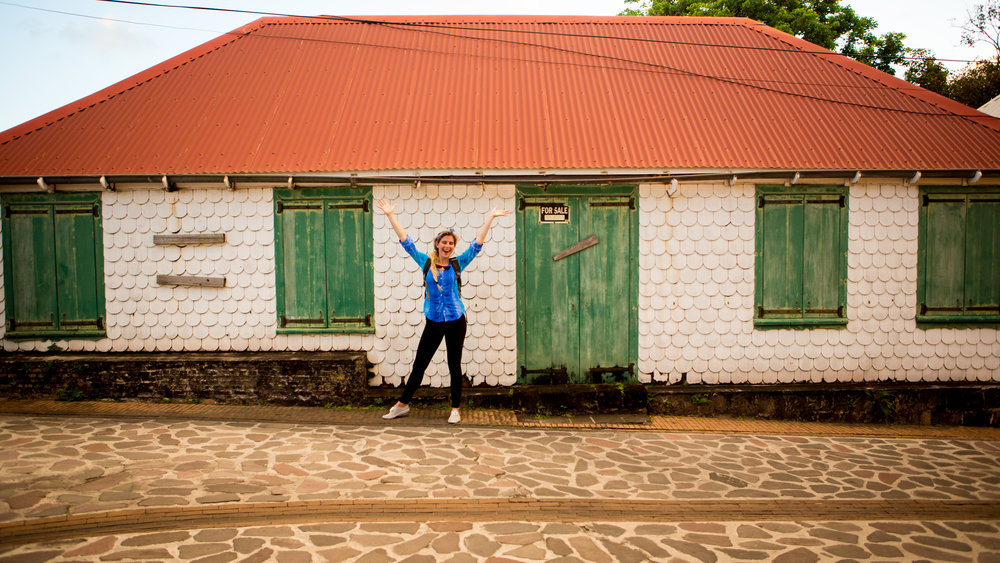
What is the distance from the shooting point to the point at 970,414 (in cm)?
754

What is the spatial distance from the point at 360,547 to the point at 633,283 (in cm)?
481

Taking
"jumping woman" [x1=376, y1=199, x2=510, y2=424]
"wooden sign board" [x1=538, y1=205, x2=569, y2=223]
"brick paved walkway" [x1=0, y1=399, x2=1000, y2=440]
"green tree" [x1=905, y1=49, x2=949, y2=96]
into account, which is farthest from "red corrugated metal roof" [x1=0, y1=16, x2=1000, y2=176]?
"green tree" [x1=905, y1=49, x2=949, y2=96]

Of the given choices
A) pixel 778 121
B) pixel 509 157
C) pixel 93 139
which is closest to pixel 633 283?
pixel 509 157

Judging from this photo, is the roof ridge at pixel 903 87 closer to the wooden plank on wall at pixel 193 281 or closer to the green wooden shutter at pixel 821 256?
the green wooden shutter at pixel 821 256

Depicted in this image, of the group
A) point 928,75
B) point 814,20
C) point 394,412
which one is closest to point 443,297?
point 394,412

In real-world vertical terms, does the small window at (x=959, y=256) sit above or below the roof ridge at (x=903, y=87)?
below

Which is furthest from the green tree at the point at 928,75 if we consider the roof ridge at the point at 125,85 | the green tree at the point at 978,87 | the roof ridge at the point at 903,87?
the roof ridge at the point at 125,85

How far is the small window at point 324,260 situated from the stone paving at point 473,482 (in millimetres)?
1519

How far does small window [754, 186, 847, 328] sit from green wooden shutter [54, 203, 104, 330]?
833cm

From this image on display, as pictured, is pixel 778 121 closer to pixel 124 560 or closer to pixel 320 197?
pixel 320 197

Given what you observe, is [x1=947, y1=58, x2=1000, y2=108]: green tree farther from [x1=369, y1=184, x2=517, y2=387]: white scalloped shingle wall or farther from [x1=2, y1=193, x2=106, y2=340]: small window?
[x1=2, y1=193, x2=106, y2=340]: small window

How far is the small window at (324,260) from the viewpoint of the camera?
748 centimetres

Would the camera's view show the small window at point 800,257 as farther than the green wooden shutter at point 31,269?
Yes

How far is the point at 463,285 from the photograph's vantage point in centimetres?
751
